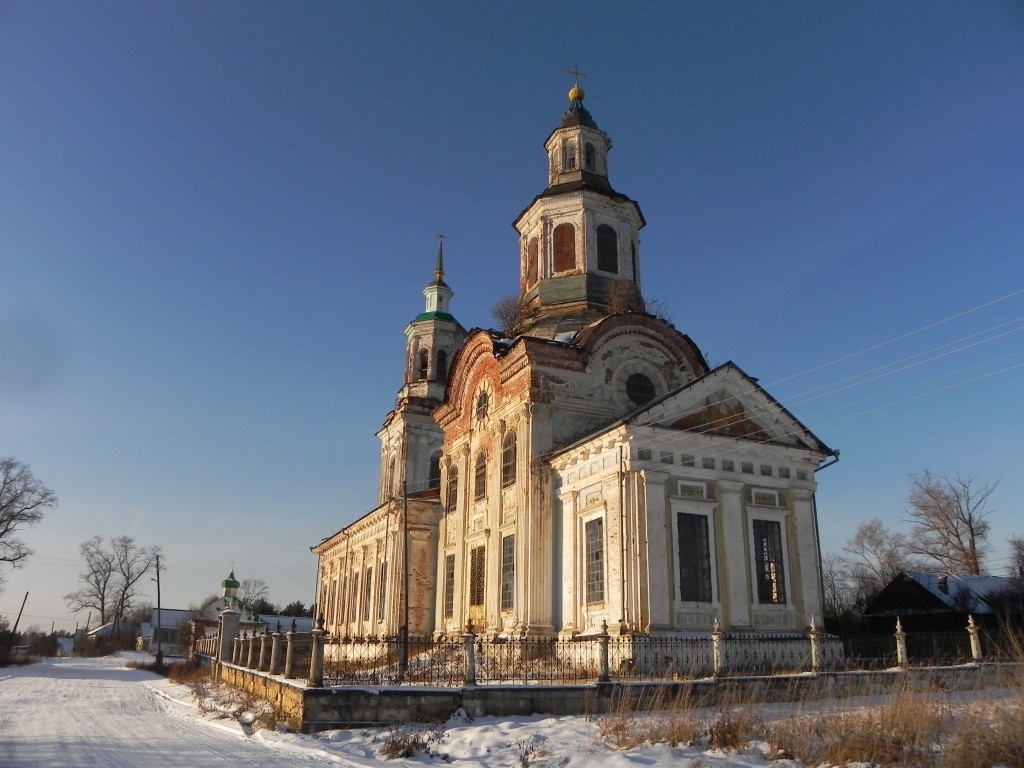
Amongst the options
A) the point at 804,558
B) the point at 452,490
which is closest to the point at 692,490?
the point at 804,558

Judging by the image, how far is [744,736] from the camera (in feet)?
31.1

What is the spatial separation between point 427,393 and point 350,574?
379 inches

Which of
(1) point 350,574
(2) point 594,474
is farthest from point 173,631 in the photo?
(2) point 594,474

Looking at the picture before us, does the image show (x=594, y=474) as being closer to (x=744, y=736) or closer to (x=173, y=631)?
(x=744, y=736)

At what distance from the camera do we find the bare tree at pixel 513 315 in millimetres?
25797

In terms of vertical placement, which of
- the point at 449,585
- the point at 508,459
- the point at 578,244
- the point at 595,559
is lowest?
the point at 449,585

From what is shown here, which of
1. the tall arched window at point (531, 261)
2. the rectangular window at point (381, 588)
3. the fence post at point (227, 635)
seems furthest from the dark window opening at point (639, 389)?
the rectangular window at point (381, 588)

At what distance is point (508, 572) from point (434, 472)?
1548cm

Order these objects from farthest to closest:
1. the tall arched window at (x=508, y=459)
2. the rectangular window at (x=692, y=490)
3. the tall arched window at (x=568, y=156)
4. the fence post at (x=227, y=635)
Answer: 1. the tall arched window at (x=568, y=156)
2. the fence post at (x=227, y=635)
3. the tall arched window at (x=508, y=459)
4. the rectangular window at (x=692, y=490)

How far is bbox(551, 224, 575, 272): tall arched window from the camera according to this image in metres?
26.1

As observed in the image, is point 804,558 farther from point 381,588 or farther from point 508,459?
point 381,588

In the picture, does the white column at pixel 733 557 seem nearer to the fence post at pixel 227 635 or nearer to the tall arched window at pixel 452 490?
the tall arched window at pixel 452 490

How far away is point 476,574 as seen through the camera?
23.8 m

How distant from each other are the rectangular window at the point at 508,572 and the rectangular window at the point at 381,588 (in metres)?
11.9
